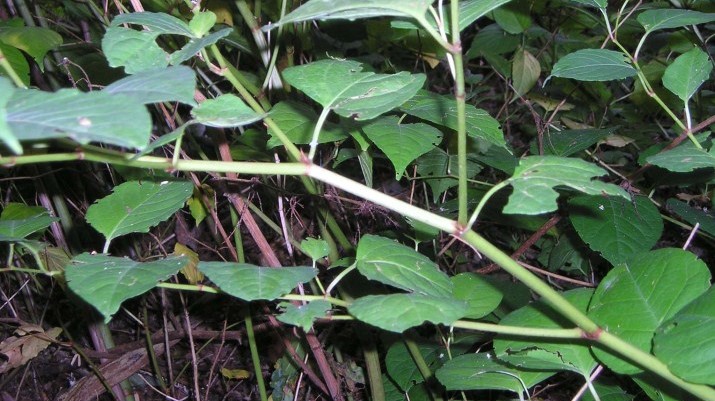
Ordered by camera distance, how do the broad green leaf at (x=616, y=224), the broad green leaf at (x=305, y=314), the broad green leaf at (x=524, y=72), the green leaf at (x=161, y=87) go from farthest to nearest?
1. the broad green leaf at (x=524, y=72)
2. the broad green leaf at (x=616, y=224)
3. the broad green leaf at (x=305, y=314)
4. the green leaf at (x=161, y=87)

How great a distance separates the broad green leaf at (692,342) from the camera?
0.58 meters

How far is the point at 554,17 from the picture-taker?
214 centimetres

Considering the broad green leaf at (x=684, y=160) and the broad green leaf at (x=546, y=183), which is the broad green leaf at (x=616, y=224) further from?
the broad green leaf at (x=546, y=183)

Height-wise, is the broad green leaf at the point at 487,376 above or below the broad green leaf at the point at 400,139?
below

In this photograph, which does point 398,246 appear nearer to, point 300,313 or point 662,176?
point 300,313

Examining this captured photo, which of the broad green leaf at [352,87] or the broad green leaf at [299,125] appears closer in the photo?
the broad green leaf at [352,87]

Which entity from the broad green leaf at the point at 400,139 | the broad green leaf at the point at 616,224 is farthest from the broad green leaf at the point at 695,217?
the broad green leaf at the point at 400,139

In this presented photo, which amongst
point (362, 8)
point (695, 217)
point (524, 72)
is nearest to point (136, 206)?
point (362, 8)

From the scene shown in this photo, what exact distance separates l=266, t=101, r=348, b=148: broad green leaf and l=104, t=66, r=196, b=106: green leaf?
36 cm

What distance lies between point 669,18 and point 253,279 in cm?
84

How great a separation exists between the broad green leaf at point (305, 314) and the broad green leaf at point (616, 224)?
0.61 m

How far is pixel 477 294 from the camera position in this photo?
0.94 meters

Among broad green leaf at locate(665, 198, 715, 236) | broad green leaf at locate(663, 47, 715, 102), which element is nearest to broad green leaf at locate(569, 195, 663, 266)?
broad green leaf at locate(665, 198, 715, 236)

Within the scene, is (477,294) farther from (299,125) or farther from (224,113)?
(224,113)
